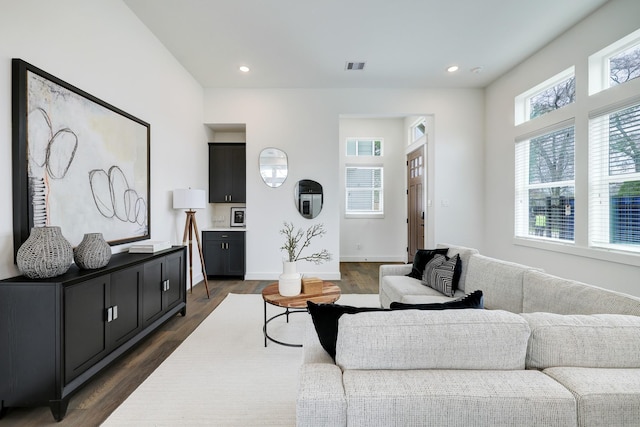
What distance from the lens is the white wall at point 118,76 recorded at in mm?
1688

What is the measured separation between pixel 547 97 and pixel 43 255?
5103mm

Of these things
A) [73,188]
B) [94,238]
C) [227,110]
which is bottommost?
[94,238]

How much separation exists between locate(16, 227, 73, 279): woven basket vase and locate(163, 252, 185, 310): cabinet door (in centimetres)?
106

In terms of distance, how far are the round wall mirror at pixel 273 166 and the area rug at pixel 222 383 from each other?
2446 mm

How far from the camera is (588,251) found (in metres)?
2.86

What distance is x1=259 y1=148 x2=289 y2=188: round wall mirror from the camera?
4.64 meters

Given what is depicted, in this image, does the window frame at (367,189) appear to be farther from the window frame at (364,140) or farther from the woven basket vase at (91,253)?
the woven basket vase at (91,253)

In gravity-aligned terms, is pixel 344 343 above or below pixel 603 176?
below

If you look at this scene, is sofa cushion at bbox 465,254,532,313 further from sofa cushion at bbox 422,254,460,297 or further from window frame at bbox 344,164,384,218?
window frame at bbox 344,164,384,218

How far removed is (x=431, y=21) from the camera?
2953 millimetres

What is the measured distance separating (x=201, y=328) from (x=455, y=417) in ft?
8.39

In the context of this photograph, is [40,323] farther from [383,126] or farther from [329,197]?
[383,126]

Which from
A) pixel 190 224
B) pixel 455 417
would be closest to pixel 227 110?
pixel 190 224

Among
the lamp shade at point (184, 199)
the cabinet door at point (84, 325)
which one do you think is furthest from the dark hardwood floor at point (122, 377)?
the lamp shade at point (184, 199)
